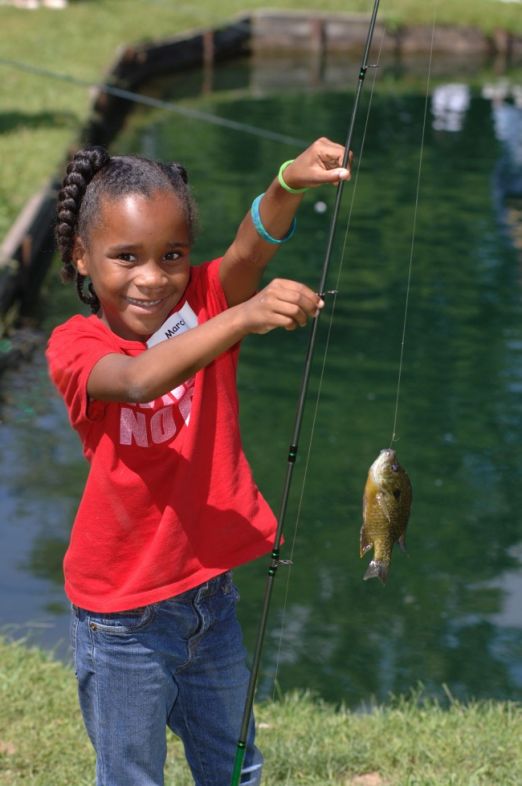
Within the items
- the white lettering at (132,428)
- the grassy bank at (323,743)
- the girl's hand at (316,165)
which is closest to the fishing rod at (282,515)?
the girl's hand at (316,165)

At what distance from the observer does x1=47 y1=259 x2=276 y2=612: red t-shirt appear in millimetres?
2963

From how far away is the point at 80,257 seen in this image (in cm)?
314

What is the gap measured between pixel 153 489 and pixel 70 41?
72.7 feet

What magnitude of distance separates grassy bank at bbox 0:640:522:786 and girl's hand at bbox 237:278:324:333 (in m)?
1.92

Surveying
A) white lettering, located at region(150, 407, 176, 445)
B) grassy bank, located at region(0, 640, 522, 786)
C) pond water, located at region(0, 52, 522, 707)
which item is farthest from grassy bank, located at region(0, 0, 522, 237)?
white lettering, located at region(150, 407, 176, 445)

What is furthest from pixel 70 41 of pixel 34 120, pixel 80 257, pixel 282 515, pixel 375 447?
pixel 282 515

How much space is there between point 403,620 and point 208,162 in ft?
38.0

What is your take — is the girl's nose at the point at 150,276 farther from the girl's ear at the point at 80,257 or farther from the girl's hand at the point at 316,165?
the girl's hand at the point at 316,165

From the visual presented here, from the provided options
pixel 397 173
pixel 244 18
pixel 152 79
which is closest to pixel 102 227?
pixel 397 173

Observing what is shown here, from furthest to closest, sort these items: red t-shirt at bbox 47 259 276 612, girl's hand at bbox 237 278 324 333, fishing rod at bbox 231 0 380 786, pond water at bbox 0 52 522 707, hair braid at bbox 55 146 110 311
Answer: pond water at bbox 0 52 522 707 < hair braid at bbox 55 146 110 311 < red t-shirt at bbox 47 259 276 612 < fishing rod at bbox 231 0 380 786 < girl's hand at bbox 237 278 324 333

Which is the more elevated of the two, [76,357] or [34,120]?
[76,357]

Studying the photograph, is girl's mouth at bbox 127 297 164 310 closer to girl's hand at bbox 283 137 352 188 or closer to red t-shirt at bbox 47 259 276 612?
red t-shirt at bbox 47 259 276 612

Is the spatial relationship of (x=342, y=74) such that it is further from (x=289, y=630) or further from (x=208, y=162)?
(x=289, y=630)

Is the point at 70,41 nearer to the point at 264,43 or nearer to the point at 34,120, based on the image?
the point at 264,43
